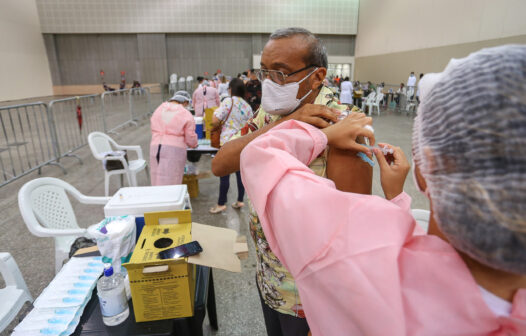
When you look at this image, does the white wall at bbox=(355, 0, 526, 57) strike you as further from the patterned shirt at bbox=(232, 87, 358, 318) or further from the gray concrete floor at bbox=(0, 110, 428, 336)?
the patterned shirt at bbox=(232, 87, 358, 318)

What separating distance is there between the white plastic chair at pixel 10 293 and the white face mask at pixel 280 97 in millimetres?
1776

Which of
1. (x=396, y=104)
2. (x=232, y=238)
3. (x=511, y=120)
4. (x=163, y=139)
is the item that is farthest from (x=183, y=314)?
(x=396, y=104)

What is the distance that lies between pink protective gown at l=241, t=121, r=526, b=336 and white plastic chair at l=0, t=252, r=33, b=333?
5.98 feet

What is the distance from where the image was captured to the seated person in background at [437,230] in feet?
1.31

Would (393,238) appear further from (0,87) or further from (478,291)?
(0,87)

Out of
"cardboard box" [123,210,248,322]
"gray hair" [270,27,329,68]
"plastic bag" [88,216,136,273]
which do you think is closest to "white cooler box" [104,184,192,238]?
"plastic bag" [88,216,136,273]

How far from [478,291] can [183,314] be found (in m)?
1.19

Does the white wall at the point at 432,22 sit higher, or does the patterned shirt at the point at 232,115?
the white wall at the point at 432,22

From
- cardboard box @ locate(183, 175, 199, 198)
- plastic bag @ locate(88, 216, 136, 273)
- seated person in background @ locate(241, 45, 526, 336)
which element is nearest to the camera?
seated person in background @ locate(241, 45, 526, 336)

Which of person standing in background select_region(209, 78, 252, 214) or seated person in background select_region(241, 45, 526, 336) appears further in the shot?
person standing in background select_region(209, 78, 252, 214)

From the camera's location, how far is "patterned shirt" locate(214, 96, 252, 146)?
12.2 feet

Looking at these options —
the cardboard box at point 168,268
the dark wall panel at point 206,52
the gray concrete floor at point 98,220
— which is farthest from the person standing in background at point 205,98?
the dark wall panel at point 206,52

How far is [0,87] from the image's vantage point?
1472cm

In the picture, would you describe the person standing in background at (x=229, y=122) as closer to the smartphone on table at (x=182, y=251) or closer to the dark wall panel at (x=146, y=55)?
the smartphone on table at (x=182, y=251)
